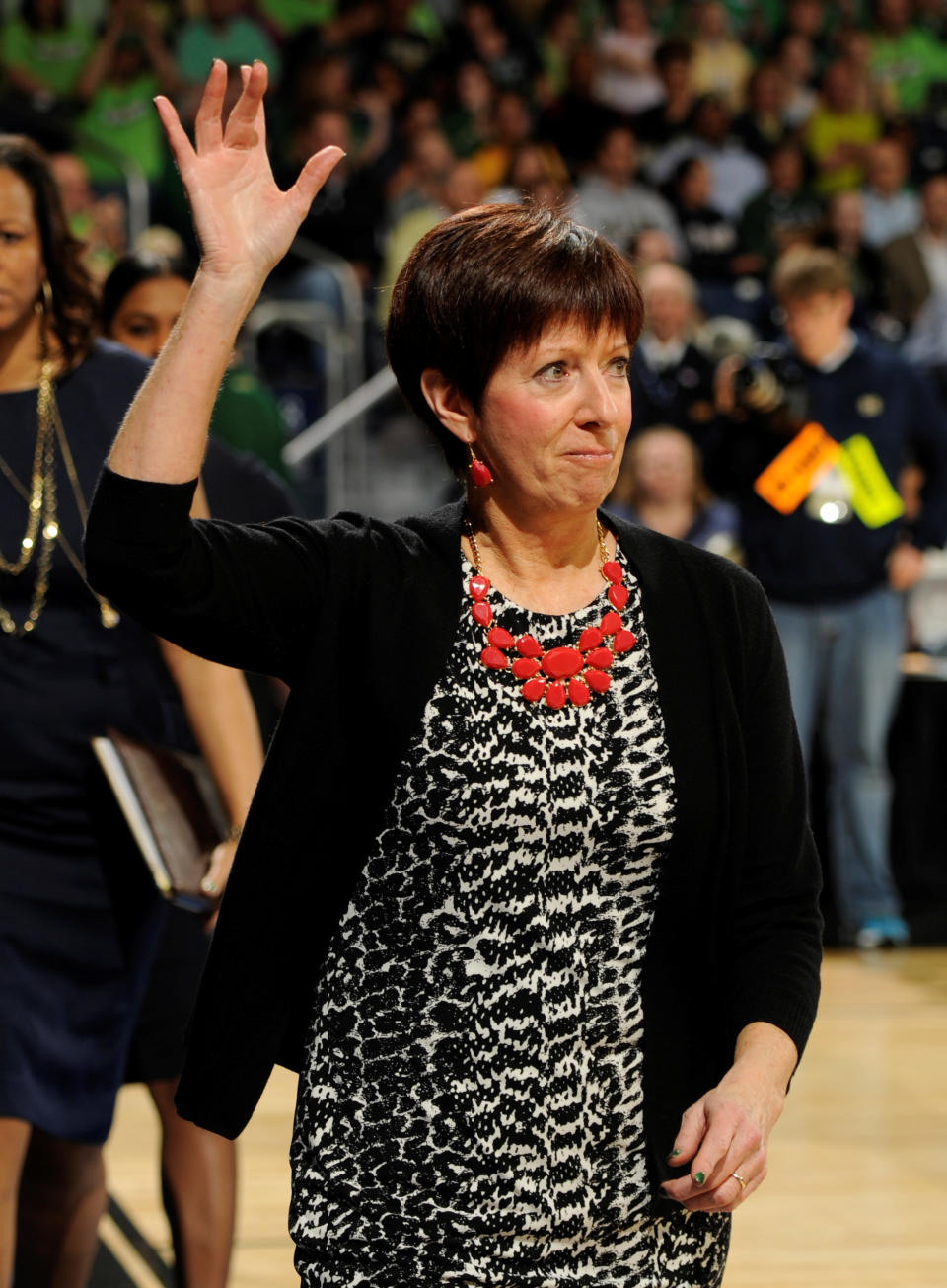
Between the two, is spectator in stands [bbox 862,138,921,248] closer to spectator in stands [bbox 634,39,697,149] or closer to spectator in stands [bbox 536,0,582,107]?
spectator in stands [bbox 634,39,697,149]

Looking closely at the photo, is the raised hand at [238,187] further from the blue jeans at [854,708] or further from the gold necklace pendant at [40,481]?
the blue jeans at [854,708]

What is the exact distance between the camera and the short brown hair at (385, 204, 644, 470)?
164 centimetres

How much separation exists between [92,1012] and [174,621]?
109cm

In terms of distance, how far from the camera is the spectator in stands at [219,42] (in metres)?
9.02

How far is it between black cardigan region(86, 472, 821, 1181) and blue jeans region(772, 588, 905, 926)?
13.6 feet

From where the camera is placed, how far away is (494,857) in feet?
A: 5.28

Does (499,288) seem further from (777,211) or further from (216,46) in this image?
(777,211)

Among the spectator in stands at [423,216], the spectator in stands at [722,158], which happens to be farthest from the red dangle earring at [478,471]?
the spectator in stands at [722,158]

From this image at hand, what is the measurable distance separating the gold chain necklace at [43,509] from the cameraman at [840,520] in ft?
10.9

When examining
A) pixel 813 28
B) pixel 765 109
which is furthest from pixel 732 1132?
pixel 813 28

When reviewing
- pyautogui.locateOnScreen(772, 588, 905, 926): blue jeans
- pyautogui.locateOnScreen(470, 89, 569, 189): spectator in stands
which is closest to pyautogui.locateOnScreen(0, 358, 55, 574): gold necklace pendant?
pyautogui.locateOnScreen(772, 588, 905, 926): blue jeans

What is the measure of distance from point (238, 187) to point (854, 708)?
15.1 feet

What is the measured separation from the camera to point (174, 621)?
5.05 feet

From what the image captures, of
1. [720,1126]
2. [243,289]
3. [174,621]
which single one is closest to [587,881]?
[720,1126]
